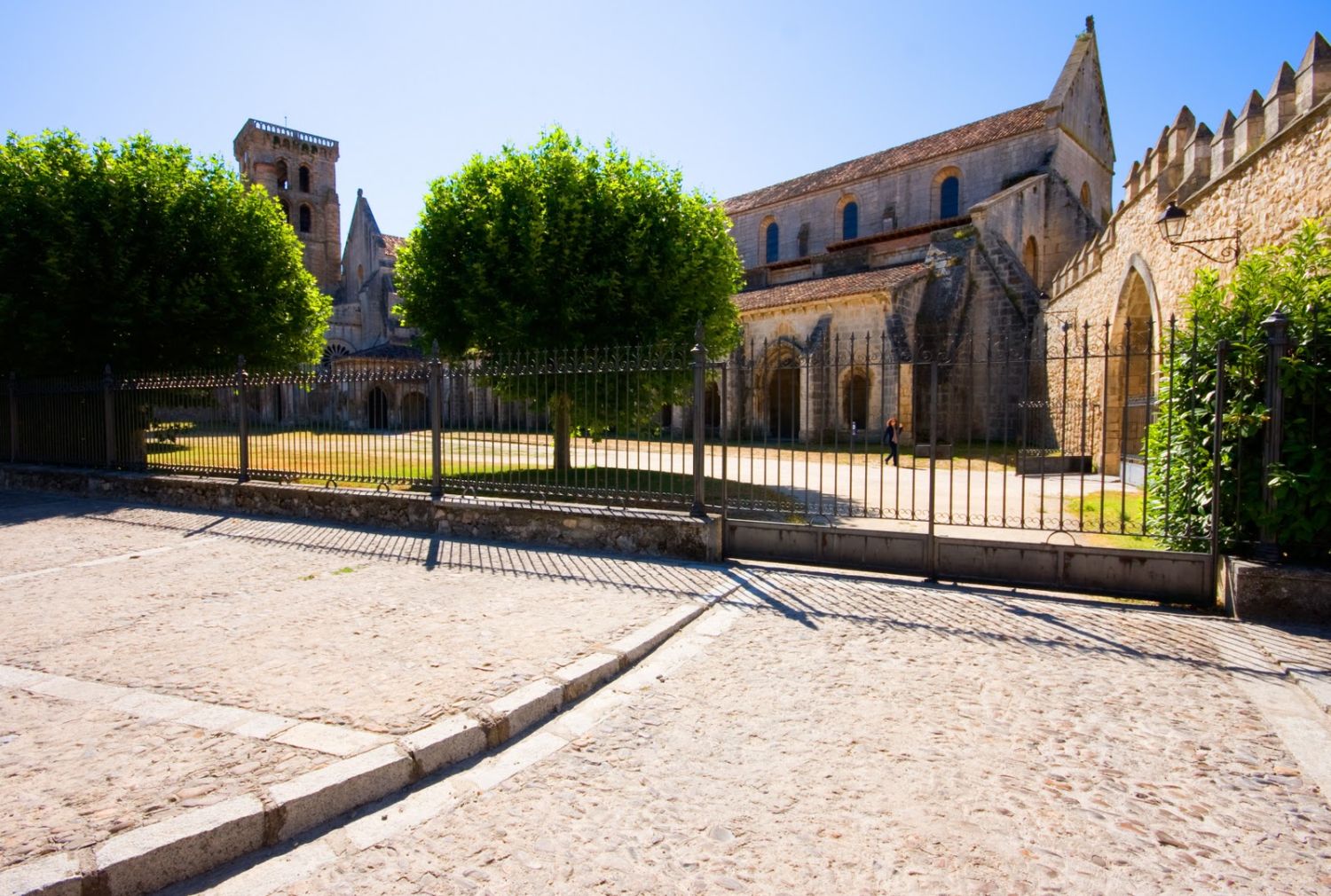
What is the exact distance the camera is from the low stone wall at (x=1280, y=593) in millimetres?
4855

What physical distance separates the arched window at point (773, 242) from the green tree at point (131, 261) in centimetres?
2554

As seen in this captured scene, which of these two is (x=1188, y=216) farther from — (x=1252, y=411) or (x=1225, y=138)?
(x=1252, y=411)

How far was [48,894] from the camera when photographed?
2127mm

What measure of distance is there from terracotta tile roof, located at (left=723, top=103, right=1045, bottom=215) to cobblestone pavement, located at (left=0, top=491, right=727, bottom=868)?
27401 millimetres

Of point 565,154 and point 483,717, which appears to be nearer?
point 483,717

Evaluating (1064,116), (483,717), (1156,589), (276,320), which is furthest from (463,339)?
(1064,116)

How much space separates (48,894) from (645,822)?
1923mm

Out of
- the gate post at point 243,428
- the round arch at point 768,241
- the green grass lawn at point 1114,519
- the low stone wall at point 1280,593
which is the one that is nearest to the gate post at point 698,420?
the green grass lawn at point 1114,519

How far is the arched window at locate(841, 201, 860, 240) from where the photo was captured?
31.6m

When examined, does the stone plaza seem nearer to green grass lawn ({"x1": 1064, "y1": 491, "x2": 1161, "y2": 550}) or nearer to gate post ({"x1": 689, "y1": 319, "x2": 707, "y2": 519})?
green grass lawn ({"x1": 1064, "y1": 491, "x2": 1161, "y2": 550})

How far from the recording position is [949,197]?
28.6 metres

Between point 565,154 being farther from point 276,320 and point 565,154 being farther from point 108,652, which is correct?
point 108,652

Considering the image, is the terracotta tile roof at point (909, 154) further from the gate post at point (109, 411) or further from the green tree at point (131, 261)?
the gate post at point (109, 411)

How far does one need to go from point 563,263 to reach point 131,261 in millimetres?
7827
